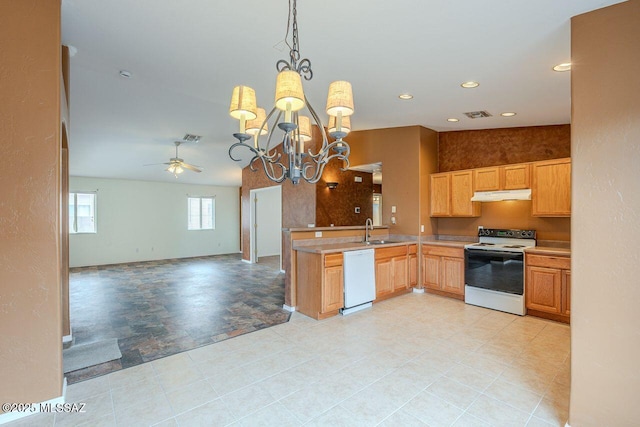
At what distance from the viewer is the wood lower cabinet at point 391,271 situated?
14.7 feet

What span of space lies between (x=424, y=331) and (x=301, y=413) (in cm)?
188

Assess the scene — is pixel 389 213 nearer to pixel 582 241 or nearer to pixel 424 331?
pixel 424 331

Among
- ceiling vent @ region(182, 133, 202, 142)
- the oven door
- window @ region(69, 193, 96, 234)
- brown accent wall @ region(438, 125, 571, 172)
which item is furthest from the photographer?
window @ region(69, 193, 96, 234)

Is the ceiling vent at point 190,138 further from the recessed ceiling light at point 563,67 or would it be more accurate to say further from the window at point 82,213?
the recessed ceiling light at point 563,67

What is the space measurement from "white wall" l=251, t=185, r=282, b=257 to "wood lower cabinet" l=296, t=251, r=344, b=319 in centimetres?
559

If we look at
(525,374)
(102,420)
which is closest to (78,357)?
(102,420)

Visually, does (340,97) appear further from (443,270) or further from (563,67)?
(443,270)

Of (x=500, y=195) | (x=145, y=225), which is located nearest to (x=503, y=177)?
(x=500, y=195)

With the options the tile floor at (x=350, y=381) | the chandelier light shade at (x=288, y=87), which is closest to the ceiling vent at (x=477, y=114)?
the tile floor at (x=350, y=381)

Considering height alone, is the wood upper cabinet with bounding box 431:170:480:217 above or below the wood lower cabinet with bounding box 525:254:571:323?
above

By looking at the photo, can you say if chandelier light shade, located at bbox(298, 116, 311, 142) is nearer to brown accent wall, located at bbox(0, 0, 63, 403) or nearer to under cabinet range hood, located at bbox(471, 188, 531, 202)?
brown accent wall, located at bbox(0, 0, 63, 403)

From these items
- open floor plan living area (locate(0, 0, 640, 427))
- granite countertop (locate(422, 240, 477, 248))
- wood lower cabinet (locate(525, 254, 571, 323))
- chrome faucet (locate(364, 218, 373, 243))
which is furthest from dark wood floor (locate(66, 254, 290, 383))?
wood lower cabinet (locate(525, 254, 571, 323))

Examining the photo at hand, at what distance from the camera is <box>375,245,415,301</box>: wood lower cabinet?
14.7 feet

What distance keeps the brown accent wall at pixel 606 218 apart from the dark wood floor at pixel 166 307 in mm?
2927
